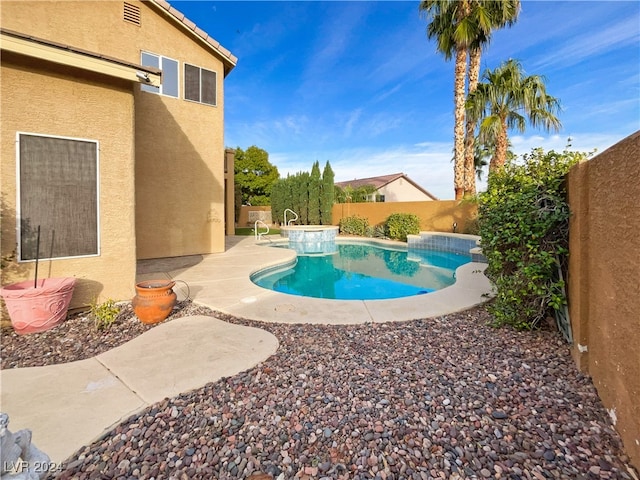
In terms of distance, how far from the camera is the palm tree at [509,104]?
47.3 ft

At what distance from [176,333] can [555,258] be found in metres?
4.83

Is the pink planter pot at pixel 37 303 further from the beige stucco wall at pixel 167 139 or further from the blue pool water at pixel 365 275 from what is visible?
the beige stucco wall at pixel 167 139

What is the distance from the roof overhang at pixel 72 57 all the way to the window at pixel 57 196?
110cm

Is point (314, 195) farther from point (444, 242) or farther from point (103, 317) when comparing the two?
point (103, 317)

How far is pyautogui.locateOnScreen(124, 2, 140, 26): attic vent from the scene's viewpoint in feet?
30.2

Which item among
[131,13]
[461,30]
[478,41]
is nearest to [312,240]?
A: [131,13]

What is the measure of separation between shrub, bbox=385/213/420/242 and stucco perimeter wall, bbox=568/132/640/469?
14207mm

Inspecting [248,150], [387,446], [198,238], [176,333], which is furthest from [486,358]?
[248,150]

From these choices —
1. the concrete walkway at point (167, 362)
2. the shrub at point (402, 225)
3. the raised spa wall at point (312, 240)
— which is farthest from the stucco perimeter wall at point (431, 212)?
the concrete walkway at point (167, 362)

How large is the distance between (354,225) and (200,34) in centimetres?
1379

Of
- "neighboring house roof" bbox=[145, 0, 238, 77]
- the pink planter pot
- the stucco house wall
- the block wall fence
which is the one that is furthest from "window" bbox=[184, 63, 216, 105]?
the block wall fence

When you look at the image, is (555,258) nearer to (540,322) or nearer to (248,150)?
(540,322)

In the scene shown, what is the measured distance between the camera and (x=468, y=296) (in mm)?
5844

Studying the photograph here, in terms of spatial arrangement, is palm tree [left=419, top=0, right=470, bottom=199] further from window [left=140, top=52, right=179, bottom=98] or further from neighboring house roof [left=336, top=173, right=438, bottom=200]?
neighboring house roof [left=336, top=173, right=438, bottom=200]
